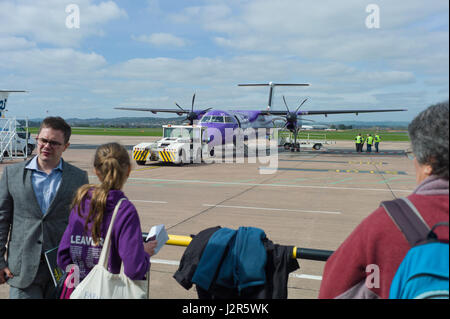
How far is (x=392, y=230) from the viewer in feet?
4.80

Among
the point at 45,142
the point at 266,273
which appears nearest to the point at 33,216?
the point at 45,142

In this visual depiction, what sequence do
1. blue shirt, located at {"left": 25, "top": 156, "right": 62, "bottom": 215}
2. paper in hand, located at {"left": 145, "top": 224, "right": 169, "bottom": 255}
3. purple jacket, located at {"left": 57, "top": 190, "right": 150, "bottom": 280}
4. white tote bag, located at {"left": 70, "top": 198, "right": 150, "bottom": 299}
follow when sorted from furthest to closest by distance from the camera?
blue shirt, located at {"left": 25, "top": 156, "right": 62, "bottom": 215} < paper in hand, located at {"left": 145, "top": 224, "right": 169, "bottom": 255} < purple jacket, located at {"left": 57, "top": 190, "right": 150, "bottom": 280} < white tote bag, located at {"left": 70, "top": 198, "right": 150, "bottom": 299}

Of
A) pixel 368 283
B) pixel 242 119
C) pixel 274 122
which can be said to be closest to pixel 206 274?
pixel 368 283

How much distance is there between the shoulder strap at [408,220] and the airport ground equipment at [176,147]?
17.4m

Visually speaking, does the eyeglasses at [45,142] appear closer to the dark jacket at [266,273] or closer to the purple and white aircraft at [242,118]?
the dark jacket at [266,273]

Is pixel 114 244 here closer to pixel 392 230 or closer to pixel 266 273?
pixel 266 273

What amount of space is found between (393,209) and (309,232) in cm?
585

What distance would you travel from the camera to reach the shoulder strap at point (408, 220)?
138 cm

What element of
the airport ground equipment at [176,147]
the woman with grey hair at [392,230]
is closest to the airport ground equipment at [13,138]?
the airport ground equipment at [176,147]

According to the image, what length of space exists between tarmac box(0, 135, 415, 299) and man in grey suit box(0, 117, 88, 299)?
2.17 feet

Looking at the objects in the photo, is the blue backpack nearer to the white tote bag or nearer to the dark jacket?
the dark jacket

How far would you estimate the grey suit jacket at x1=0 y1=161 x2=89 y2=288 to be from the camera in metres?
Answer: 2.76

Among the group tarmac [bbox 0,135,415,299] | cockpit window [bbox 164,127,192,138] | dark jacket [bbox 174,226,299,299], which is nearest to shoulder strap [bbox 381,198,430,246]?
dark jacket [bbox 174,226,299,299]

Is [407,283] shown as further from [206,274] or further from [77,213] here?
[77,213]
